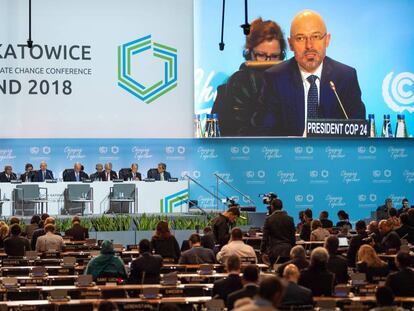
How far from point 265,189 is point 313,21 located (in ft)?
14.7

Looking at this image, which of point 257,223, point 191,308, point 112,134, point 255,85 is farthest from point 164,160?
point 191,308

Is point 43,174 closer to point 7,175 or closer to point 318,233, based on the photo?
point 7,175

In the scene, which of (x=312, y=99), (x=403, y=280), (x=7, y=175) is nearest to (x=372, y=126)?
(x=312, y=99)

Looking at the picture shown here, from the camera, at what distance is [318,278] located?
32.1 feet

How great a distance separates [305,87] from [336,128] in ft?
4.32

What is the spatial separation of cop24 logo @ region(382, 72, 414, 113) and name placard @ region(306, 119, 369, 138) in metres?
0.96

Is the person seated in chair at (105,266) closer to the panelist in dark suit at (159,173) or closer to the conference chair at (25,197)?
the conference chair at (25,197)

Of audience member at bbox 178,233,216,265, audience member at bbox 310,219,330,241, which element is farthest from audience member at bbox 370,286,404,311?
audience member at bbox 310,219,330,241

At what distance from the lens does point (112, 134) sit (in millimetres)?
24031

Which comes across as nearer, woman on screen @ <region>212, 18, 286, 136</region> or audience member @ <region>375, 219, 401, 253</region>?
audience member @ <region>375, 219, 401, 253</region>

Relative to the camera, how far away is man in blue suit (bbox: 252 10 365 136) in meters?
24.3

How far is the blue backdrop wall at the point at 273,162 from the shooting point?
23938 mm

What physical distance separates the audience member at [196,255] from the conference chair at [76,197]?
873cm

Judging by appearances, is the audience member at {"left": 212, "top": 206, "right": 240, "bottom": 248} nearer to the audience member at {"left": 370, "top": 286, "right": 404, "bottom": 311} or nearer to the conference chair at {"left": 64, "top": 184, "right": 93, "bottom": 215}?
the conference chair at {"left": 64, "top": 184, "right": 93, "bottom": 215}
